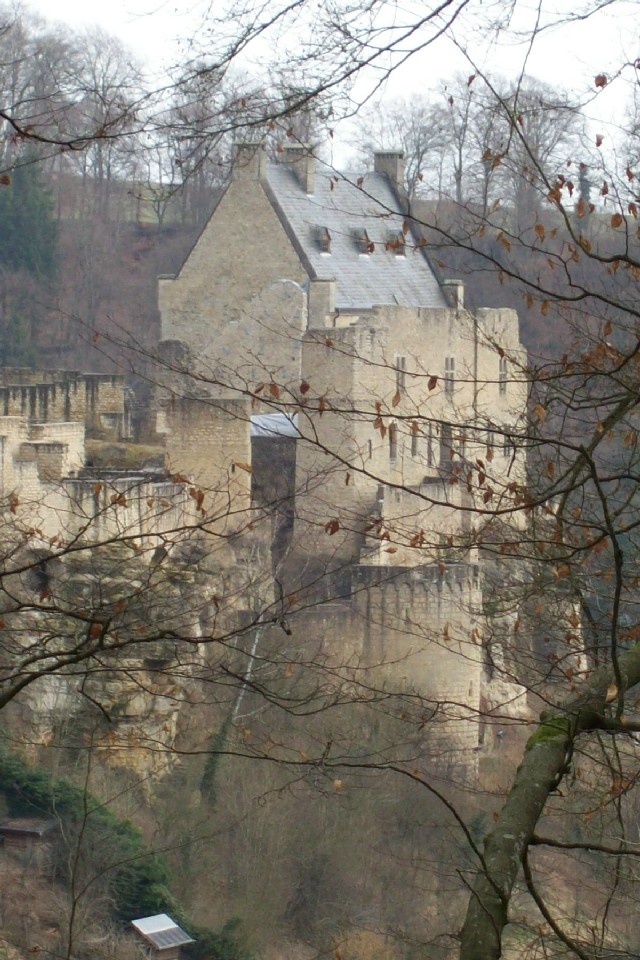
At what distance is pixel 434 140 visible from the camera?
3784cm

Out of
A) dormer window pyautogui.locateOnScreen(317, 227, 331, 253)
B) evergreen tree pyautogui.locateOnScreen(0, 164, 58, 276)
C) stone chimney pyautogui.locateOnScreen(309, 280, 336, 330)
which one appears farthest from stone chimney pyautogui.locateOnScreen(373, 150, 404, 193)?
evergreen tree pyautogui.locateOnScreen(0, 164, 58, 276)

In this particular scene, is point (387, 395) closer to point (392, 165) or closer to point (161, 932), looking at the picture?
point (392, 165)

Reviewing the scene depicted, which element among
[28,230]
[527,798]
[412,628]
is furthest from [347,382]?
[527,798]

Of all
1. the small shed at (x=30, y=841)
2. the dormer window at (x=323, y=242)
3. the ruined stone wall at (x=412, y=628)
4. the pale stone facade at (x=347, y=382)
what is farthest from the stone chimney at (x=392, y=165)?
the small shed at (x=30, y=841)

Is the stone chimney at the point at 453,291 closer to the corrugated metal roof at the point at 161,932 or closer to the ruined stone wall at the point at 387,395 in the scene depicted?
the ruined stone wall at the point at 387,395

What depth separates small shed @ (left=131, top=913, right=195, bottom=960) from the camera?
45.2ft

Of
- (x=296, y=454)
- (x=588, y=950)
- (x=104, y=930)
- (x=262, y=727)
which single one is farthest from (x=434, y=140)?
(x=588, y=950)

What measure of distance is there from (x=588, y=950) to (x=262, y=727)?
12005 mm

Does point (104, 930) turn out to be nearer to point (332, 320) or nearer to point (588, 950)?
point (588, 950)

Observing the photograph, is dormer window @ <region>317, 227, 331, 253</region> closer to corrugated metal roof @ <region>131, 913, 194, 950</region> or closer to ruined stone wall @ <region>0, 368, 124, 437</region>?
ruined stone wall @ <region>0, 368, 124, 437</region>

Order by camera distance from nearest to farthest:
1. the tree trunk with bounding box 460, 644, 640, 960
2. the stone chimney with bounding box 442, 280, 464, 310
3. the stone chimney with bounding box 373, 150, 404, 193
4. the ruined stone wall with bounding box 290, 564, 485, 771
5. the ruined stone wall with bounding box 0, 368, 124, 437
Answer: the tree trunk with bounding box 460, 644, 640, 960, the ruined stone wall with bounding box 290, 564, 485, 771, the ruined stone wall with bounding box 0, 368, 124, 437, the stone chimney with bounding box 442, 280, 464, 310, the stone chimney with bounding box 373, 150, 404, 193

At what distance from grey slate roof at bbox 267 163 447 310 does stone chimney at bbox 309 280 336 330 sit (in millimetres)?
535

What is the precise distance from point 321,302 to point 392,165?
5.40 meters

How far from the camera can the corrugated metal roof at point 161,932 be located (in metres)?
13.9
